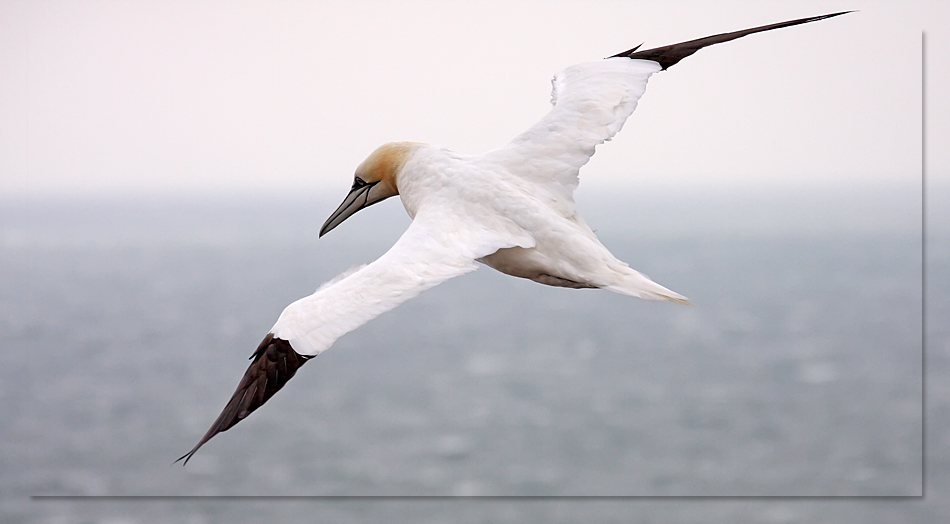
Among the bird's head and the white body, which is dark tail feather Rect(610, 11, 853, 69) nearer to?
the white body

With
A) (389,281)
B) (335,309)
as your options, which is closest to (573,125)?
(389,281)

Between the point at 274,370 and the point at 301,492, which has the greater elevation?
the point at 274,370

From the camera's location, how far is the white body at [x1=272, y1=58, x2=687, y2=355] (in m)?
2.13

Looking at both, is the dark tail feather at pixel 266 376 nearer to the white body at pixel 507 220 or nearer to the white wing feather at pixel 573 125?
the white body at pixel 507 220

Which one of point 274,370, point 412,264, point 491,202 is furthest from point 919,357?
point 274,370

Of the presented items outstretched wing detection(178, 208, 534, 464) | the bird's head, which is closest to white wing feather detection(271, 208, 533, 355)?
outstretched wing detection(178, 208, 534, 464)

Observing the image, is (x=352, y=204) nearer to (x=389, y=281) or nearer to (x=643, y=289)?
(x=389, y=281)

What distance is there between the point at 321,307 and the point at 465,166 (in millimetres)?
693

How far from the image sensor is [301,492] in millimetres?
4242

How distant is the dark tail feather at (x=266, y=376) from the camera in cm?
205

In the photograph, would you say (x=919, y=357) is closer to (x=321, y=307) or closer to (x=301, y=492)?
(x=301, y=492)

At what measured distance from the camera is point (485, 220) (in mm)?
2459

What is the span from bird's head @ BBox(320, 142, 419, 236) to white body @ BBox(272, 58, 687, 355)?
6cm

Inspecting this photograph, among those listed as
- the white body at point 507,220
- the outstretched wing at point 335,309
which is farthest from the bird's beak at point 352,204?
the outstretched wing at point 335,309
